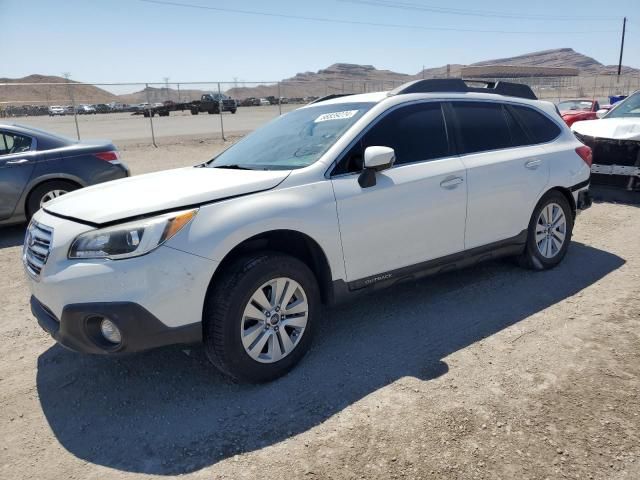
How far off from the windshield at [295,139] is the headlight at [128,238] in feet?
3.35

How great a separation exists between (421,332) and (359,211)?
3.53 feet

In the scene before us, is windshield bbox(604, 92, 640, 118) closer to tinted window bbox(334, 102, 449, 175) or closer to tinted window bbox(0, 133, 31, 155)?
tinted window bbox(334, 102, 449, 175)

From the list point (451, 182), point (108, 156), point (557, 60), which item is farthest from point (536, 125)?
point (557, 60)

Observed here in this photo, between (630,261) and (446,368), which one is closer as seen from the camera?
(446,368)

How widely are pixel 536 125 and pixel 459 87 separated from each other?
40.9 inches

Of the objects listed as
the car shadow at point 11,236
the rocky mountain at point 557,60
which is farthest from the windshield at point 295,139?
the rocky mountain at point 557,60

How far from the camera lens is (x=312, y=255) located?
3.44 m

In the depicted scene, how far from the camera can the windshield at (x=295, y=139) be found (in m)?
3.64

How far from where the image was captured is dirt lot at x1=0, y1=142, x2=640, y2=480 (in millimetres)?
2498

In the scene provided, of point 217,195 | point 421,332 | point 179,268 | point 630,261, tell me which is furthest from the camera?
point 630,261

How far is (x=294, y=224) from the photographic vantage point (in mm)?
3180

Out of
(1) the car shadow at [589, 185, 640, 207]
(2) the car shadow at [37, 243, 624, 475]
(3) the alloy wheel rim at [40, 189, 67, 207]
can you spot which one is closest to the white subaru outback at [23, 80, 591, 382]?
(2) the car shadow at [37, 243, 624, 475]

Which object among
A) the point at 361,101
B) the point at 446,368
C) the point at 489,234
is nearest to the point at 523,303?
the point at 489,234

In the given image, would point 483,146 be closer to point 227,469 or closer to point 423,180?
point 423,180
